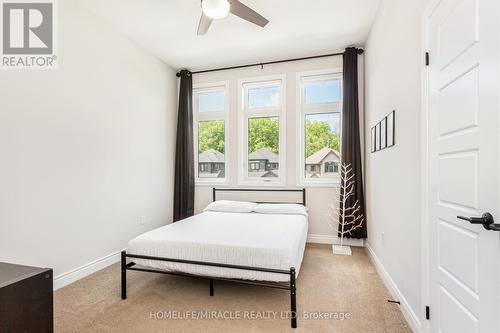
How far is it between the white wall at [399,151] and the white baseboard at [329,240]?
583 mm

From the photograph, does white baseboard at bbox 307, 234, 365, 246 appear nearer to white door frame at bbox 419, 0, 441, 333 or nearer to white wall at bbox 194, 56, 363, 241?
white wall at bbox 194, 56, 363, 241

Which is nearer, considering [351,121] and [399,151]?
[399,151]

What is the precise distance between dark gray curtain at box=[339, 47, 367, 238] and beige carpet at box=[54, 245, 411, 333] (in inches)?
52.5

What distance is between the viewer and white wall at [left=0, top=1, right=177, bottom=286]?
217 cm

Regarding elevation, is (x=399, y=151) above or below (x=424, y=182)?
above

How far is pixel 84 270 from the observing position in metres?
2.72

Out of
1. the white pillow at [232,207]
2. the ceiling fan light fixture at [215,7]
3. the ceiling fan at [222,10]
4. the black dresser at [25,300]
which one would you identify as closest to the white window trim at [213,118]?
the white pillow at [232,207]

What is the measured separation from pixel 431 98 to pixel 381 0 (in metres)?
1.81

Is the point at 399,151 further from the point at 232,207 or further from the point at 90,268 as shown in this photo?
the point at 90,268

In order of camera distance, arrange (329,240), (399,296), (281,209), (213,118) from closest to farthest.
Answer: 1. (399,296)
2. (281,209)
3. (329,240)
4. (213,118)

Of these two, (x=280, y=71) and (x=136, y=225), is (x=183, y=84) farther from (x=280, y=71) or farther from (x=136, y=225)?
(x=136, y=225)

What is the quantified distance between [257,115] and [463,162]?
3.35 meters

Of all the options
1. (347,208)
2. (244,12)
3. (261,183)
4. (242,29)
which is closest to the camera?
(244,12)

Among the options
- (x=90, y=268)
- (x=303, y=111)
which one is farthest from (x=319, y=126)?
(x=90, y=268)
